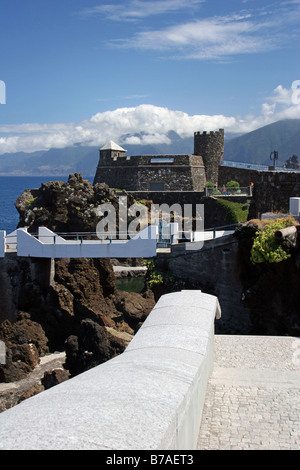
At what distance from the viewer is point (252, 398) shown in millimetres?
6289

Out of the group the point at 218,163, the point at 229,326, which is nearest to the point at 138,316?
the point at 229,326

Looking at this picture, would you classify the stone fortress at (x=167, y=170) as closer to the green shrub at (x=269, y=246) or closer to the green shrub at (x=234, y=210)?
the green shrub at (x=234, y=210)

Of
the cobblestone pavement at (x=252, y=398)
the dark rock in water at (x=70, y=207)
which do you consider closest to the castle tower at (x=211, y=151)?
the dark rock in water at (x=70, y=207)

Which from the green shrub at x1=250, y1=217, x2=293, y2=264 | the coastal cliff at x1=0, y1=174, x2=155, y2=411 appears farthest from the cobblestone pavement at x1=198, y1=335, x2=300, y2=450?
the coastal cliff at x1=0, y1=174, x2=155, y2=411

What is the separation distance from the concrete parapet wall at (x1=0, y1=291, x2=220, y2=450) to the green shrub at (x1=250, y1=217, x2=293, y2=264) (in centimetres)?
888

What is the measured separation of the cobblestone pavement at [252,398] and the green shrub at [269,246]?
18.1 feet

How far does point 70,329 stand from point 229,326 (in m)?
8.16

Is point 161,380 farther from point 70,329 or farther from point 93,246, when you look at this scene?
point 70,329

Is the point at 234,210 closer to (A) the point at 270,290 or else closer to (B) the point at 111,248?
(B) the point at 111,248

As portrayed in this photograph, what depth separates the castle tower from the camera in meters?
54.2

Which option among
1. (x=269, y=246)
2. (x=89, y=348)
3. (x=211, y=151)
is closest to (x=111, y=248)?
(x=89, y=348)

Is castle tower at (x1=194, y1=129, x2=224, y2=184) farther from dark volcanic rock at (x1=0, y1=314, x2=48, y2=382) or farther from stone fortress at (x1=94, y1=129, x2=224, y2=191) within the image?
dark volcanic rock at (x1=0, y1=314, x2=48, y2=382)

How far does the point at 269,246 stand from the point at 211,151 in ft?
134

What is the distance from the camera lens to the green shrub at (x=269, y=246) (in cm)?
1448
